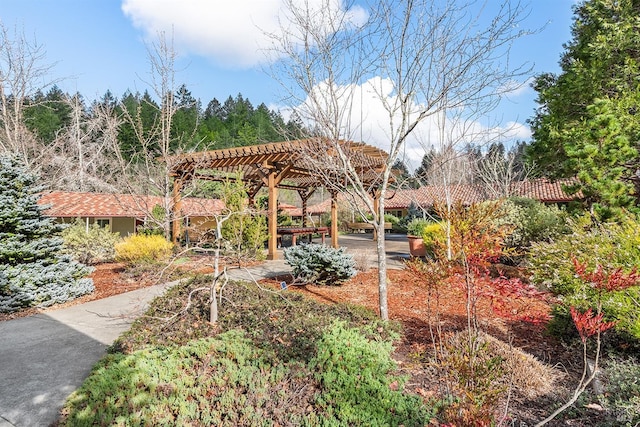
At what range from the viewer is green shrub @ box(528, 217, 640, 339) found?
119 inches

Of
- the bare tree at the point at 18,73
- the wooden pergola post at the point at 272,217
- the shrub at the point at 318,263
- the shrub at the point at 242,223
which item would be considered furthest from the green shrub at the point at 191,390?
the bare tree at the point at 18,73

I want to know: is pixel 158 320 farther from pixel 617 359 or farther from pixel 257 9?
pixel 617 359

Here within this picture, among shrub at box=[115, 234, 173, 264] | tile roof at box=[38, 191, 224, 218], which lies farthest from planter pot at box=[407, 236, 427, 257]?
tile roof at box=[38, 191, 224, 218]

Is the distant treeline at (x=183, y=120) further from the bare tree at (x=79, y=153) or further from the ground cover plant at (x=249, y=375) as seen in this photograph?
the ground cover plant at (x=249, y=375)

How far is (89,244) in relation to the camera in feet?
33.4

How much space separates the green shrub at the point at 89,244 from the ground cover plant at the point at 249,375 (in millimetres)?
7473

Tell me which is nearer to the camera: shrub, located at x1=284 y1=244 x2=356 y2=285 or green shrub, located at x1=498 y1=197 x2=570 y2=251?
shrub, located at x1=284 y1=244 x2=356 y2=285

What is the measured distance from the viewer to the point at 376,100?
4711 mm

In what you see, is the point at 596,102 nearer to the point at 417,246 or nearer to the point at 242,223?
the point at 417,246

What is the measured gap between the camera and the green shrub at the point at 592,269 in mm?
3033

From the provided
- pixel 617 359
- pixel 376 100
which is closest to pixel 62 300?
pixel 376 100

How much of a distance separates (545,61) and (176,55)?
8.47 metres

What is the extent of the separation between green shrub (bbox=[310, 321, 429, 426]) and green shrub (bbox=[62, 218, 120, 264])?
31.0 feet

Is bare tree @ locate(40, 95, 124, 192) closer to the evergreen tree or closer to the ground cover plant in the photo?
the ground cover plant
